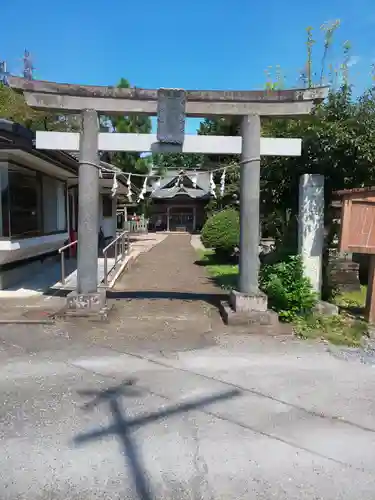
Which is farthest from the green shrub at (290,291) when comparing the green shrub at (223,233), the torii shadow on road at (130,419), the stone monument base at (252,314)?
the green shrub at (223,233)

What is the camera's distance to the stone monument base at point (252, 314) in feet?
20.3

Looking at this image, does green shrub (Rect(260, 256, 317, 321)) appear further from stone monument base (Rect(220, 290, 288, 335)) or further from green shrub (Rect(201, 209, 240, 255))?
green shrub (Rect(201, 209, 240, 255))

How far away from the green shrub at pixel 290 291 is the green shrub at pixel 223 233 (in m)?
7.25

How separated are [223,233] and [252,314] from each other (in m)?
8.22

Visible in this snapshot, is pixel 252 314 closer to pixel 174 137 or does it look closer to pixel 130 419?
pixel 174 137

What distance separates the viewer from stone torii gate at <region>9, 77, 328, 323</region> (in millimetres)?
6125

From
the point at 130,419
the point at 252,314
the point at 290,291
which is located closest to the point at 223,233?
the point at 290,291

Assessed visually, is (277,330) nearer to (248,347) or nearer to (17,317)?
(248,347)

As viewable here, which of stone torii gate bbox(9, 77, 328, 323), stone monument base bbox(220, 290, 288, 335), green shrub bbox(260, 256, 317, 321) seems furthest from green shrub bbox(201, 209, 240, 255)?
stone monument base bbox(220, 290, 288, 335)

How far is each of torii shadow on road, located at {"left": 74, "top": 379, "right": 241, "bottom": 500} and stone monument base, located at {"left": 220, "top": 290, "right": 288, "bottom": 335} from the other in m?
2.27

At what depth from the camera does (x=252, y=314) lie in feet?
20.4

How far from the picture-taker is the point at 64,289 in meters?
8.62

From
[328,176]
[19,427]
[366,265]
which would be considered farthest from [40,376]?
[366,265]

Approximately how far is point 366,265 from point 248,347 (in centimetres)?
681
